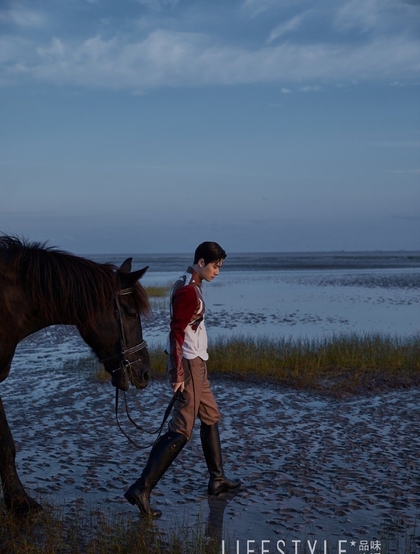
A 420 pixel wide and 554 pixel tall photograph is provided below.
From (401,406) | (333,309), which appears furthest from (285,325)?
(401,406)

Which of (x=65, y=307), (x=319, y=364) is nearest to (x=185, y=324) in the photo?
(x=65, y=307)

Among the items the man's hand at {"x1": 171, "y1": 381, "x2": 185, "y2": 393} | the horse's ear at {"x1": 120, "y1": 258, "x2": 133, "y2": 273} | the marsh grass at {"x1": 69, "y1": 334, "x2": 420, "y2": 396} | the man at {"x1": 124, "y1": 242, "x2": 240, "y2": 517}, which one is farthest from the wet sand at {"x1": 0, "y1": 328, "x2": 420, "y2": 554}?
the horse's ear at {"x1": 120, "y1": 258, "x2": 133, "y2": 273}

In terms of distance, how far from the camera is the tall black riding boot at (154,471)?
15.4ft

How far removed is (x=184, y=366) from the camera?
16.1 ft

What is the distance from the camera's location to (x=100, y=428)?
23.7 feet

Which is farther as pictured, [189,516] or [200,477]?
[200,477]

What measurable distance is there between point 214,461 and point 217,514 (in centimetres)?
46

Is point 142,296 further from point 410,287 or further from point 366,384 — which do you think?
point 410,287

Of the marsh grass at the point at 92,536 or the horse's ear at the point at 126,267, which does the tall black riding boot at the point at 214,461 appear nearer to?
the marsh grass at the point at 92,536

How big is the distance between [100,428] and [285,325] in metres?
11.1

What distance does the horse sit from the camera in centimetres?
448

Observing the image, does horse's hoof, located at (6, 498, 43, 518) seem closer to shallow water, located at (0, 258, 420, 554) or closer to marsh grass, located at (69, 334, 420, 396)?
shallow water, located at (0, 258, 420, 554)

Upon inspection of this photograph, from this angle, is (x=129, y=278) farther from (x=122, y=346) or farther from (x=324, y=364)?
(x=324, y=364)

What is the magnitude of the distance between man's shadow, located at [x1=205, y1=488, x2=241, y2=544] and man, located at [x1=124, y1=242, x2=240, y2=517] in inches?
15.2
